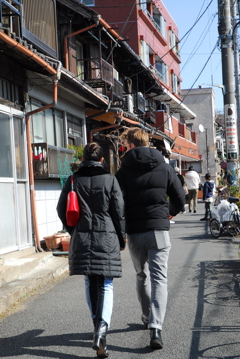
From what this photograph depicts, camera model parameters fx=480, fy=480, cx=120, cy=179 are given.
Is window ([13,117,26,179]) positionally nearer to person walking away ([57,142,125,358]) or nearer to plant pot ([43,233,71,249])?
plant pot ([43,233,71,249])

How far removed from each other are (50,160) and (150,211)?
7.01m

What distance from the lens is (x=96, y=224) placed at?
426 cm

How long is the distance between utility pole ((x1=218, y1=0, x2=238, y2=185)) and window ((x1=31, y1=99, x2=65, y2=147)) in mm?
4825

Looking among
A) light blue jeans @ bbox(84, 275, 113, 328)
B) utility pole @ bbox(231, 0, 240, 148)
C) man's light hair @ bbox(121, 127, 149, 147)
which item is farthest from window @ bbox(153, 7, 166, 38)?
light blue jeans @ bbox(84, 275, 113, 328)

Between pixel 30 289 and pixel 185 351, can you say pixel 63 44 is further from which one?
pixel 185 351

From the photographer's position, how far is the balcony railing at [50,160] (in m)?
10.5

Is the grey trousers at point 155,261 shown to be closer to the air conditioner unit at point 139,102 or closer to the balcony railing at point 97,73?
the balcony railing at point 97,73

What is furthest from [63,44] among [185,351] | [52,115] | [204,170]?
[204,170]

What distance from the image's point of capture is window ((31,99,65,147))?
11.3 meters

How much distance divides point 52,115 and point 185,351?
931 cm

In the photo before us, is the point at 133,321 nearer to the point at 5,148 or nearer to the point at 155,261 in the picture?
the point at 155,261

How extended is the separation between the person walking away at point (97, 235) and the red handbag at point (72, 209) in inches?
1.9

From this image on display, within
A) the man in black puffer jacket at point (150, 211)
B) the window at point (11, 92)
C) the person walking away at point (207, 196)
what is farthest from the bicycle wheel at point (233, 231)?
the man in black puffer jacket at point (150, 211)

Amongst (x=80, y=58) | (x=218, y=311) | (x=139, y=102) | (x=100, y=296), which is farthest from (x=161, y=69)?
(x=100, y=296)
